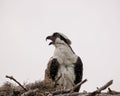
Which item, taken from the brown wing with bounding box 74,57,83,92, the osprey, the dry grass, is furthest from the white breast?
the dry grass

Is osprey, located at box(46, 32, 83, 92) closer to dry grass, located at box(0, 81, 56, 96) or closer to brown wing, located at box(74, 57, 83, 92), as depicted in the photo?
brown wing, located at box(74, 57, 83, 92)

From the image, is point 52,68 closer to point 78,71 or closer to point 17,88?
point 78,71

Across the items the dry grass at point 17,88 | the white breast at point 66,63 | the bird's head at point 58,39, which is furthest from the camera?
the bird's head at point 58,39

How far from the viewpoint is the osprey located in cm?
1032

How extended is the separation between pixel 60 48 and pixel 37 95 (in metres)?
4.10

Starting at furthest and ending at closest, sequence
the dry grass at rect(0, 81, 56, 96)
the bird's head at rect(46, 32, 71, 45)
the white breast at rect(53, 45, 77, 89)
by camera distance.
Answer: the bird's head at rect(46, 32, 71, 45)
the white breast at rect(53, 45, 77, 89)
the dry grass at rect(0, 81, 56, 96)

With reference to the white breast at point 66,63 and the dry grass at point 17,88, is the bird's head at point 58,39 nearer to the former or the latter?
the white breast at point 66,63

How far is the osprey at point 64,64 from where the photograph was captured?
10.3m

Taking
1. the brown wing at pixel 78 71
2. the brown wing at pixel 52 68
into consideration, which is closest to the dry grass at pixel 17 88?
the brown wing at pixel 52 68

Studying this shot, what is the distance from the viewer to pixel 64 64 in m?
10.6

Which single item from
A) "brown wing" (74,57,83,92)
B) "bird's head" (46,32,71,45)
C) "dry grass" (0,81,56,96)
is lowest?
"dry grass" (0,81,56,96)

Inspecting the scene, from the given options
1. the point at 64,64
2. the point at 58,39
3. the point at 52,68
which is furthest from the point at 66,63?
the point at 58,39

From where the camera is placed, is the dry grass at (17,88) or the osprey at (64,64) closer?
the dry grass at (17,88)

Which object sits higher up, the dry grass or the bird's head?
the bird's head
